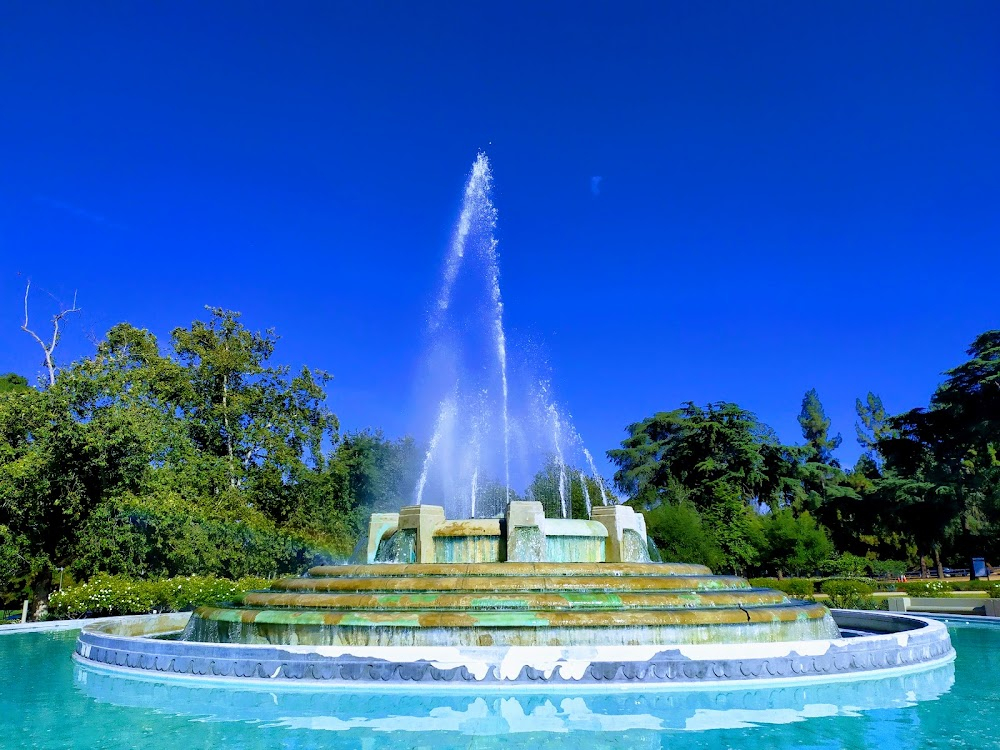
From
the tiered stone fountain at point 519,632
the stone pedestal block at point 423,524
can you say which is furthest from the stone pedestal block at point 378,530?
the tiered stone fountain at point 519,632

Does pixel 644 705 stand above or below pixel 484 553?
below

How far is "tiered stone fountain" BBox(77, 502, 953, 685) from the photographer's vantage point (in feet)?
31.2

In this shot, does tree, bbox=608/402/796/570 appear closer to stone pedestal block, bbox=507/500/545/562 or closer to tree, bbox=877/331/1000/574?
tree, bbox=877/331/1000/574

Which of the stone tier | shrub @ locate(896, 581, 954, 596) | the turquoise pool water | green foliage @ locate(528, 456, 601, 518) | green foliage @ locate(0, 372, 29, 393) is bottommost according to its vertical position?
the turquoise pool water

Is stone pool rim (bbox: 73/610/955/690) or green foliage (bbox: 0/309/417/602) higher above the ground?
green foliage (bbox: 0/309/417/602)

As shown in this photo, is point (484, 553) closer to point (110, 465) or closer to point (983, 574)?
point (110, 465)

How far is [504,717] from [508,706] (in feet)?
1.74

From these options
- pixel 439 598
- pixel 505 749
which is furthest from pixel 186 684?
pixel 505 749

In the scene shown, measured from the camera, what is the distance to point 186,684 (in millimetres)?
10164

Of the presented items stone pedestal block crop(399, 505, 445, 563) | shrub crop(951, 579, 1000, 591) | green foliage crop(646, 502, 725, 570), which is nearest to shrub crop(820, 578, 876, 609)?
stone pedestal block crop(399, 505, 445, 563)

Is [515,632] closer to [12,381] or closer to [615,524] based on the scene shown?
[615,524]

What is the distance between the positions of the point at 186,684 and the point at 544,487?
3508cm

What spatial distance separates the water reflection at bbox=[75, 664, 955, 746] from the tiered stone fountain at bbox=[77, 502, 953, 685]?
336 millimetres

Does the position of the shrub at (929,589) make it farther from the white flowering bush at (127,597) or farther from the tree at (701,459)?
the white flowering bush at (127,597)
